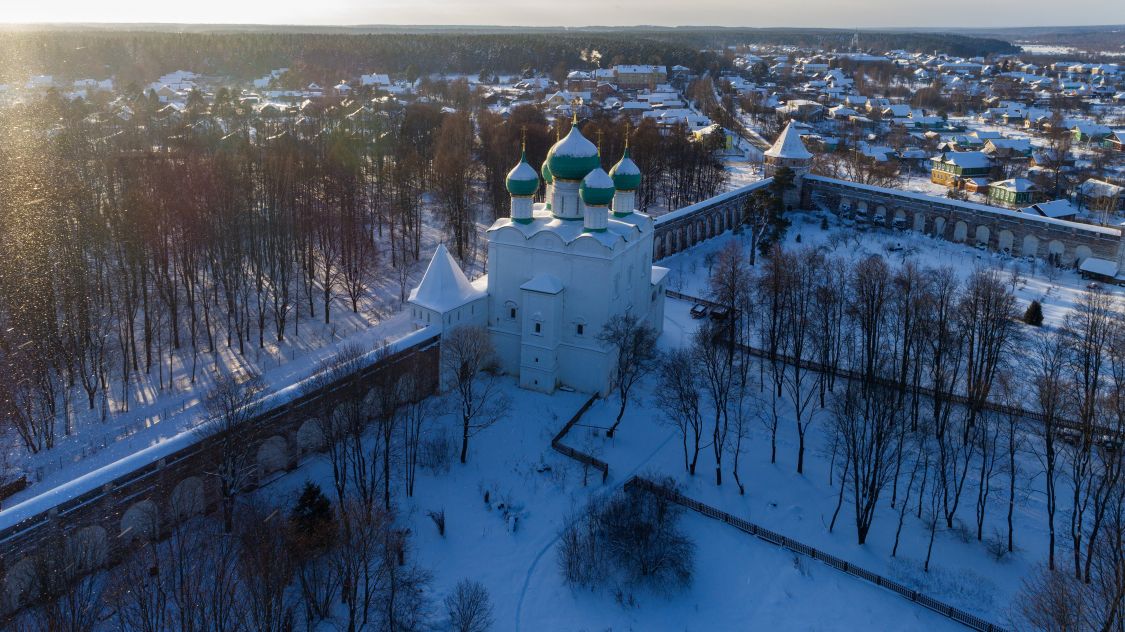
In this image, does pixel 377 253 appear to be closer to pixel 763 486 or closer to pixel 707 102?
pixel 763 486

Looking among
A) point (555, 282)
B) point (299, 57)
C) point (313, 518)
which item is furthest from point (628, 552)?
point (299, 57)

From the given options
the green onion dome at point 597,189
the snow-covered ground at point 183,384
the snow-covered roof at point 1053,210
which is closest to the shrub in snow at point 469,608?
the snow-covered ground at point 183,384

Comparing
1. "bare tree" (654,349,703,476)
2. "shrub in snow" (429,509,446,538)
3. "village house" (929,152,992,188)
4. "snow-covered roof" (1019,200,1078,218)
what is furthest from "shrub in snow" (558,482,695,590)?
"village house" (929,152,992,188)

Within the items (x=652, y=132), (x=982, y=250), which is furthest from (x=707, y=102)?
(x=982, y=250)

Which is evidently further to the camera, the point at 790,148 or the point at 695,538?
the point at 790,148

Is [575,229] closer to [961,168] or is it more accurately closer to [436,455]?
[436,455]

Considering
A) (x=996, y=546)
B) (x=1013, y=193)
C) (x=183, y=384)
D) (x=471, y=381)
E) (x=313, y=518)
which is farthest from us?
(x=1013, y=193)

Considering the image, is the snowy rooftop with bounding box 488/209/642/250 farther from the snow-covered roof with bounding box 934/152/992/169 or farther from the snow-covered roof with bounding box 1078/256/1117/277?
the snow-covered roof with bounding box 934/152/992/169

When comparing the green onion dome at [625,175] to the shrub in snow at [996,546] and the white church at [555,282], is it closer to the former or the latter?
the white church at [555,282]
